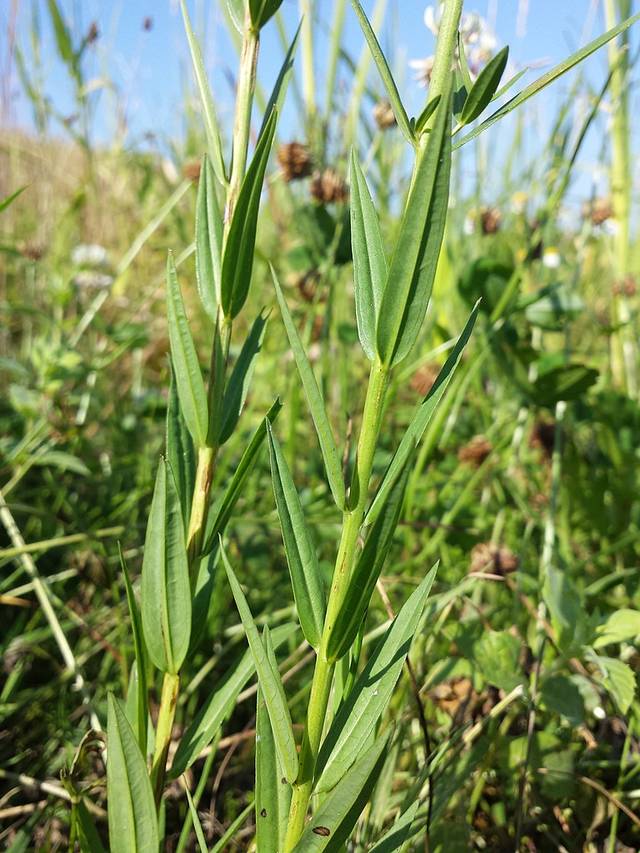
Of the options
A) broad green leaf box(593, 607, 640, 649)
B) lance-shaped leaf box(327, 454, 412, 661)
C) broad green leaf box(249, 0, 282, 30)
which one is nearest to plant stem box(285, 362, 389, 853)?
lance-shaped leaf box(327, 454, 412, 661)

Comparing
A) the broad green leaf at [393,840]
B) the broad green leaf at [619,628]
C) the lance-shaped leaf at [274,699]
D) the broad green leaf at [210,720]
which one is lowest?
the broad green leaf at [393,840]

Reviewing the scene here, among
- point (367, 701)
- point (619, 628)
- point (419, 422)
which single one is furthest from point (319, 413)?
point (619, 628)

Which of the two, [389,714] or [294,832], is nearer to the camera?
[294,832]

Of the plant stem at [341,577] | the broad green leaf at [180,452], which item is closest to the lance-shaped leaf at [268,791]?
the plant stem at [341,577]

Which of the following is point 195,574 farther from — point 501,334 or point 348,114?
point 348,114

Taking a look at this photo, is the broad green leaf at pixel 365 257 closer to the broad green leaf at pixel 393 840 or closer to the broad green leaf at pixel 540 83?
the broad green leaf at pixel 540 83

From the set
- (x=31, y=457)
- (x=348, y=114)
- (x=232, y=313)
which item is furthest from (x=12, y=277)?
(x=232, y=313)

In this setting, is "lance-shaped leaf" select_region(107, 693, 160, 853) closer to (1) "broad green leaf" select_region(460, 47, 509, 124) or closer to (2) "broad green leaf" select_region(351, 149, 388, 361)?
(2) "broad green leaf" select_region(351, 149, 388, 361)
